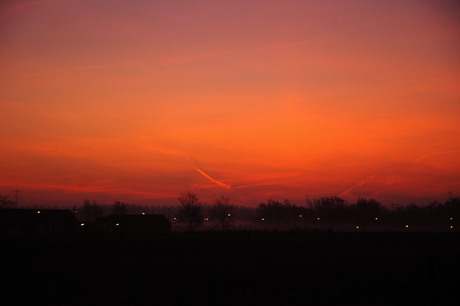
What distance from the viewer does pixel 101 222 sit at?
102125 mm

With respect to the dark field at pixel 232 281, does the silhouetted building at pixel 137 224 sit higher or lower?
higher

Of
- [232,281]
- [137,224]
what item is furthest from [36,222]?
[232,281]

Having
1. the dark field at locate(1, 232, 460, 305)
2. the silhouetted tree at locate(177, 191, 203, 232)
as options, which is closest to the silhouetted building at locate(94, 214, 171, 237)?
the silhouetted tree at locate(177, 191, 203, 232)

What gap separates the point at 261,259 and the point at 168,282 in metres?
12.0

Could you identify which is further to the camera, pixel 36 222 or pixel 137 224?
pixel 137 224

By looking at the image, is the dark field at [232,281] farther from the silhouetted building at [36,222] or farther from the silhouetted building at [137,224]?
the silhouetted building at [137,224]

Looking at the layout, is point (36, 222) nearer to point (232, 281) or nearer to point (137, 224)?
point (137, 224)

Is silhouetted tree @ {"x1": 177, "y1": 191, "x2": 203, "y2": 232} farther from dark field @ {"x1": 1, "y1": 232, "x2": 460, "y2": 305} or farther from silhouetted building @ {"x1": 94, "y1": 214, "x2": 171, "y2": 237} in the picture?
dark field @ {"x1": 1, "y1": 232, "x2": 460, "y2": 305}

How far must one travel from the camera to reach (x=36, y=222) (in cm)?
8512

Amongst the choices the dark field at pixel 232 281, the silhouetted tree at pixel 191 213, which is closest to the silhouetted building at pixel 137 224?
the silhouetted tree at pixel 191 213

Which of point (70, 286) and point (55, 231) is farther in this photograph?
point (55, 231)

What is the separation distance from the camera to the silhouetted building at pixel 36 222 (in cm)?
8138

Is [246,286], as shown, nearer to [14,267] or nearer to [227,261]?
[227,261]

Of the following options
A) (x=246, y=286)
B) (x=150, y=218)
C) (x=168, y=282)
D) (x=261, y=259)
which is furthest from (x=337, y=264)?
(x=150, y=218)
